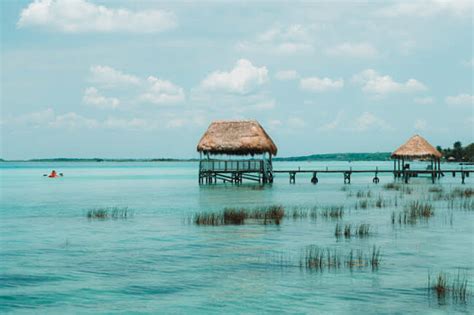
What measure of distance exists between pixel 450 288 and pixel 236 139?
37855 mm

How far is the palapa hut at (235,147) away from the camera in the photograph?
48.6 m

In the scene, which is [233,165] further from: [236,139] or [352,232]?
[352,232]

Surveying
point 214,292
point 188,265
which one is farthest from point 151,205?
point 214,292

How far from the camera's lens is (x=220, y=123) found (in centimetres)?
5059

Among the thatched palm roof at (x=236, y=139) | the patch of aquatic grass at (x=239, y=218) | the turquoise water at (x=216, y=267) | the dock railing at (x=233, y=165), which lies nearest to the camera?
the turquoise water at (x=216, y=267)

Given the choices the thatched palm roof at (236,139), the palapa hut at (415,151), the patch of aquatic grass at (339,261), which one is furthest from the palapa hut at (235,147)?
the patch of aquatic grass at (339,261)

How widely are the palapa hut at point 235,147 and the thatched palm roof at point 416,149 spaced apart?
12.1 metres

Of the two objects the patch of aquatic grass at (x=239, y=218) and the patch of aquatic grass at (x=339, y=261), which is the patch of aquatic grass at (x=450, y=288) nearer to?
the patch of aquatic grass at (x=339, y=261)

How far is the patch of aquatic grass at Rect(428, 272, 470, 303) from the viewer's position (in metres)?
10.9

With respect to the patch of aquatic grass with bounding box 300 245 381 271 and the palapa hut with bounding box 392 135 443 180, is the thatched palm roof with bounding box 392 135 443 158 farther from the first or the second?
the patch of aquatic grass with bounding box 300 245 381 271

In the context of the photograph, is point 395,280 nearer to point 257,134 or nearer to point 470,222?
point 470,222

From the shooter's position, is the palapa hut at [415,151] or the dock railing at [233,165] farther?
the palapa hut at [415,151]

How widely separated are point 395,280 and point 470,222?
10.5m

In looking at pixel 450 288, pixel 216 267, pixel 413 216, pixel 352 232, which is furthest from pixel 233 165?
pixel 450 288
